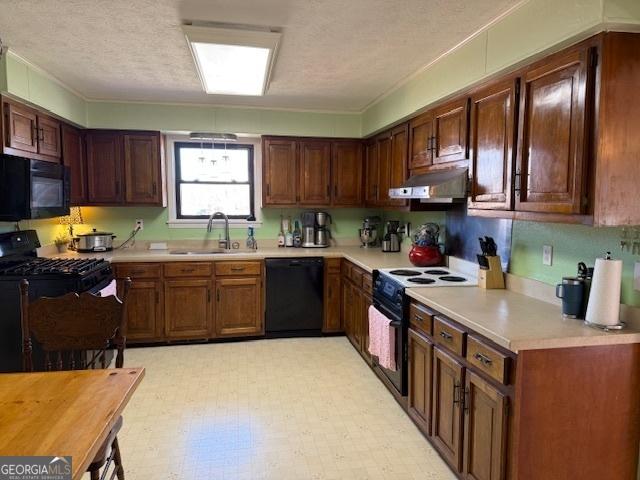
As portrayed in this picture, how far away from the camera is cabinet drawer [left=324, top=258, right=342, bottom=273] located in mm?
4305

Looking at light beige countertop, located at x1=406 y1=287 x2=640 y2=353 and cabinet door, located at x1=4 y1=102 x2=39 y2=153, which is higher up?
cabinet door, located at x1=4 y1=102 x2=39 y2=153

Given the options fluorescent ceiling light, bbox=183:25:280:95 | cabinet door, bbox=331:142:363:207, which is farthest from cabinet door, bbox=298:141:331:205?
fluorescent ceiling light, bbox=183:25:280:95

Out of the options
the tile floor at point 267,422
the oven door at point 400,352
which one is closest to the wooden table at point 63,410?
the tile floor at point 267,422

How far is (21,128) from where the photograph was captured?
3.11 m

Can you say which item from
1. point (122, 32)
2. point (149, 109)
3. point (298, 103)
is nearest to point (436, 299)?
point (122, 32)

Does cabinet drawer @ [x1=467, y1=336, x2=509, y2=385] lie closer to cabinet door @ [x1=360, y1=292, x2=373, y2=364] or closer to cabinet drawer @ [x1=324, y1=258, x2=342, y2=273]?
cabinet door @ [x1=360, y1=292, x2=373, y2=364]

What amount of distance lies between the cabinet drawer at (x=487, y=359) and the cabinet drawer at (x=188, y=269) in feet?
9.19

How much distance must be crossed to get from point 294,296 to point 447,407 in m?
2.31

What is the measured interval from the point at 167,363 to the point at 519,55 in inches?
136

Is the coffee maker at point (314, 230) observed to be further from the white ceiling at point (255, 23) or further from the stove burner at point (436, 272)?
the stove burner at point (436, 272)

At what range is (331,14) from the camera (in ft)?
7.27

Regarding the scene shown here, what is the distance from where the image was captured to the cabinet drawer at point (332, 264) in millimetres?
4305

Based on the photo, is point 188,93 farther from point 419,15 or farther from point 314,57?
point 419,15

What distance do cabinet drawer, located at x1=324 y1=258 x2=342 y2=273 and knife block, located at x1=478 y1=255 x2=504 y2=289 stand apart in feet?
6.11
